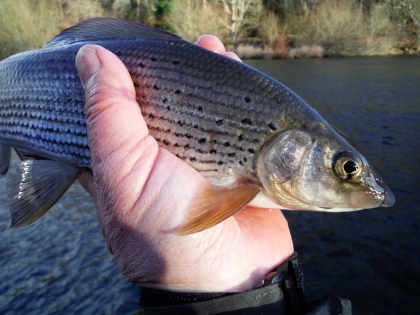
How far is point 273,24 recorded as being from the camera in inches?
1302

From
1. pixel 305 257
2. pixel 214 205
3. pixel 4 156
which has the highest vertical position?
pixel 214 205

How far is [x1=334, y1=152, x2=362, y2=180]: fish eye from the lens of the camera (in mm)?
1708

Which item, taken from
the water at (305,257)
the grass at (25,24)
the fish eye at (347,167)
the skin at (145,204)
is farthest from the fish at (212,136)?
the grass at (25,24)

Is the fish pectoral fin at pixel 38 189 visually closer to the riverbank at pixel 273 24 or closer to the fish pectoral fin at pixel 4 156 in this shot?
the fish pectoral fin at pixel 4 156

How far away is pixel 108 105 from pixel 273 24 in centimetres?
3435

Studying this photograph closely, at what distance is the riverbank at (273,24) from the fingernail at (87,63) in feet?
63.1

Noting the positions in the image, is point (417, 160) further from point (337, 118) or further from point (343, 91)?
point (343, 91)

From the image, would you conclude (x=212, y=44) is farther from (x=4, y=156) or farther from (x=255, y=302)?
(x=255, y=302)

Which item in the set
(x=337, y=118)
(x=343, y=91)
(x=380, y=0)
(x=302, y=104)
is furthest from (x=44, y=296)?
(x=380, y=0)

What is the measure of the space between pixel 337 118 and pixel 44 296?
9216mm

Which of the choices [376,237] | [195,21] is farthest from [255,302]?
[195,21]

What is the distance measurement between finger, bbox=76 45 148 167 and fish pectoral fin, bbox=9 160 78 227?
1.48 feet

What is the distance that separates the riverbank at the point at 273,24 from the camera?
1930 centimetres

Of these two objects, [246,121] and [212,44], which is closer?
[246,121]
